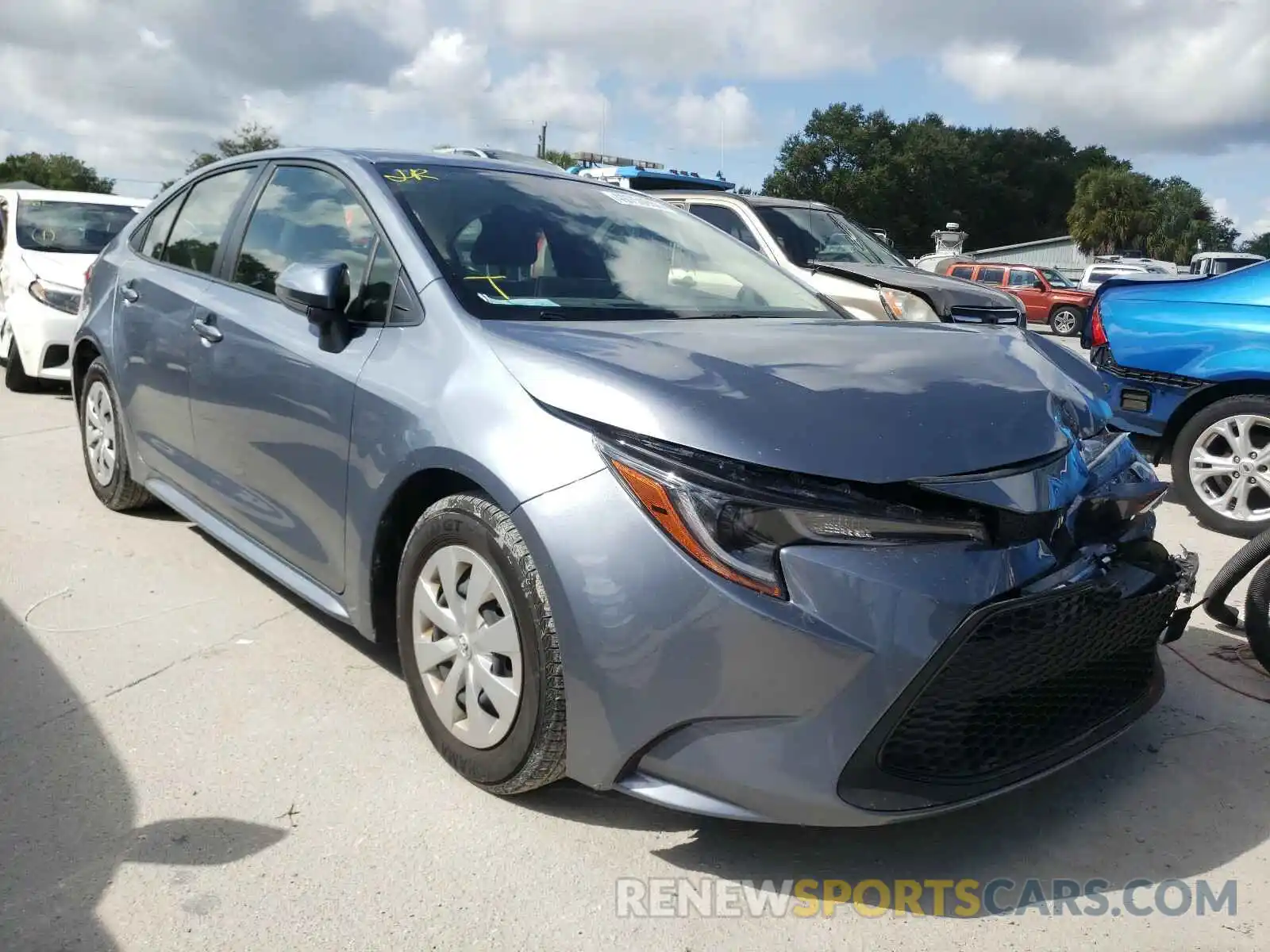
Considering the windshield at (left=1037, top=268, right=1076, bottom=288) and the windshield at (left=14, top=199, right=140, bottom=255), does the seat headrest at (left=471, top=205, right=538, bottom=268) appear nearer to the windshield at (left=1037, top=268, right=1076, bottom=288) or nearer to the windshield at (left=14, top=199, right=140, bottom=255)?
the windshield at (left=14, top=199, right=140, bottom=255)

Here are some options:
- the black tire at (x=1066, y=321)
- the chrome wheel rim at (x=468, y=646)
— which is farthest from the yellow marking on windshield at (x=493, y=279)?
the black tire at (x=1066, y=321)

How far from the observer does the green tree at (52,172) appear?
6662 cm

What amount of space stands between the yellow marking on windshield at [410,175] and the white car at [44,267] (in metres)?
5.09

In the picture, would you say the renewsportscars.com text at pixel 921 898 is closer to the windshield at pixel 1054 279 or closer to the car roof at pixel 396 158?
the car roof at pixel 396 158

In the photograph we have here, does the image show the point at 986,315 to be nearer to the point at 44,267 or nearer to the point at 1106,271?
the point at 44,267

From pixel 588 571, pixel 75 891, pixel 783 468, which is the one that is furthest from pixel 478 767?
pixel 783 468

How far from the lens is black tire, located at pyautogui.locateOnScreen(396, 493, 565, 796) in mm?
2293

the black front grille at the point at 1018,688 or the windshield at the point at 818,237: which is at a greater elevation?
the windshield at the point at 818,237

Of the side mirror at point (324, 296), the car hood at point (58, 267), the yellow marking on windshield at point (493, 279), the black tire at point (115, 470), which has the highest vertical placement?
the yellow marking on windshield at point (493, 279)

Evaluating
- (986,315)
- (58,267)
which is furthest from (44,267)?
(986,315)

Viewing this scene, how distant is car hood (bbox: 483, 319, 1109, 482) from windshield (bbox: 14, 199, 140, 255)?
286 inches

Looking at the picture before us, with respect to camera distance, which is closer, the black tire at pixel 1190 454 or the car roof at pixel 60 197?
the black tire at pixel 1190 454

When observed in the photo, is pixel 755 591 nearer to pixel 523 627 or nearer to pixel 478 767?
pixel 523 627

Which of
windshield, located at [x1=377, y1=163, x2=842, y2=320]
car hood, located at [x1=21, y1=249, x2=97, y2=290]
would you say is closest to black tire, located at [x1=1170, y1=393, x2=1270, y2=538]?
windshield, located at [x1=377, y1=163, x2=842, y2=320]
